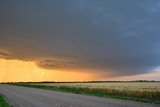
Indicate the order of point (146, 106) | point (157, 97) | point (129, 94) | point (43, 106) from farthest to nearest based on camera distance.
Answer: point (129, 94), point (157, 97), point (146, 106), point (43, 106)

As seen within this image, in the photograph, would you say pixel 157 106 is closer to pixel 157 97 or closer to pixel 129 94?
pixel 157 97

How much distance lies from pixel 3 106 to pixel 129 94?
2431cm

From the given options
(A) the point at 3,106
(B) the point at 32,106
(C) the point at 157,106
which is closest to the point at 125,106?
(C) the point at 157,106

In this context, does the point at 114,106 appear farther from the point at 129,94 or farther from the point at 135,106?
the point at 129,94

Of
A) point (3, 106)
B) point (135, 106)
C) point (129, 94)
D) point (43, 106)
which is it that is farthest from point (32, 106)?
point (129, 94)

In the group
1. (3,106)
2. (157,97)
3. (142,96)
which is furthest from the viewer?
(142,96)

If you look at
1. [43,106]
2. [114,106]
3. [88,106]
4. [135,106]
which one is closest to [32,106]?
[43,106]

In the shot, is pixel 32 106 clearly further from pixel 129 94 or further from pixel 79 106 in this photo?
pixel 129 94

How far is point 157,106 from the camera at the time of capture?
28.0 metres

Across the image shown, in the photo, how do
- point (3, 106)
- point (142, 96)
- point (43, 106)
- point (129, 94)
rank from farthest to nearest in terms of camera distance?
point (129, 94)
point (142, 96)
point (43, 106)
point (3, 106)

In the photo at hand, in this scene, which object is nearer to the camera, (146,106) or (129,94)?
(146,106)

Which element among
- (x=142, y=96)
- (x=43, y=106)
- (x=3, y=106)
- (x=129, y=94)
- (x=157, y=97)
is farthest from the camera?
(x=129, y=94)

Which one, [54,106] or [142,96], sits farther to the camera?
[142,96]

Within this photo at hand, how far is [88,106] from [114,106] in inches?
96.1
